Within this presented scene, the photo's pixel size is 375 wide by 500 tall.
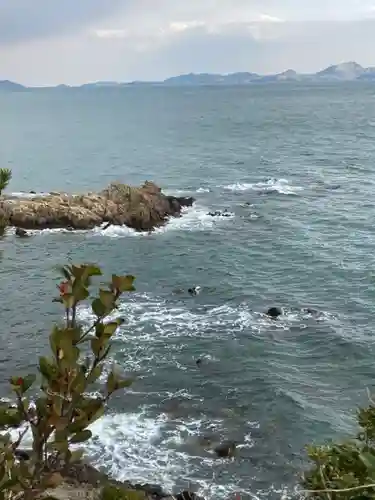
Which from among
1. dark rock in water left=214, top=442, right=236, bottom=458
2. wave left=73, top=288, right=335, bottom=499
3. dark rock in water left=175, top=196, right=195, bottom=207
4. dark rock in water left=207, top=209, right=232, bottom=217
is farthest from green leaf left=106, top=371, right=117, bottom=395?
dark rock in water left=175, top=196, right=195, bottom=207

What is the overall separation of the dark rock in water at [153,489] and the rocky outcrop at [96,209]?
102 feet

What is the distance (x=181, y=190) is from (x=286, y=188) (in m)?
11.2

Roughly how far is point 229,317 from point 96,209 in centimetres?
2359

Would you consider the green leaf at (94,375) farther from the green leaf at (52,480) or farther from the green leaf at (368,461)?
the green leaf at (368,461)

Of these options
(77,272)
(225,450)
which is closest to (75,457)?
(77,272)

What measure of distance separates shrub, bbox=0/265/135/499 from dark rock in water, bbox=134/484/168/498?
16521 millimetres

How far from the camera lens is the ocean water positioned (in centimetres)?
2159

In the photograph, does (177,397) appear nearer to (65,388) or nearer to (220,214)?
(65,388)

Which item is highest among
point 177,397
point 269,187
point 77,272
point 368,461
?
point 77,272

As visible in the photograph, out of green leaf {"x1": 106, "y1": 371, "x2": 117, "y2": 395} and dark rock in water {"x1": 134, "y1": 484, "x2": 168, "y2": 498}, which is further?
dark rock in water {"x1": 134, "y1": 484, "x2": 168, "y2": 498}

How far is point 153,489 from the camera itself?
756 inches

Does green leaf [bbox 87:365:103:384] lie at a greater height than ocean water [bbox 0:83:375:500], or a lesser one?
greater

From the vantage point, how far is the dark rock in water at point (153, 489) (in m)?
18.9

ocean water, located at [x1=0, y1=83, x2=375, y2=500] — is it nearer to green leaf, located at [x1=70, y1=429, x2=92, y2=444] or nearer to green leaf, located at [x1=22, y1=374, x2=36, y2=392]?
green leaf, located at [x1=70, y1=429, x2=92, y2=444]
